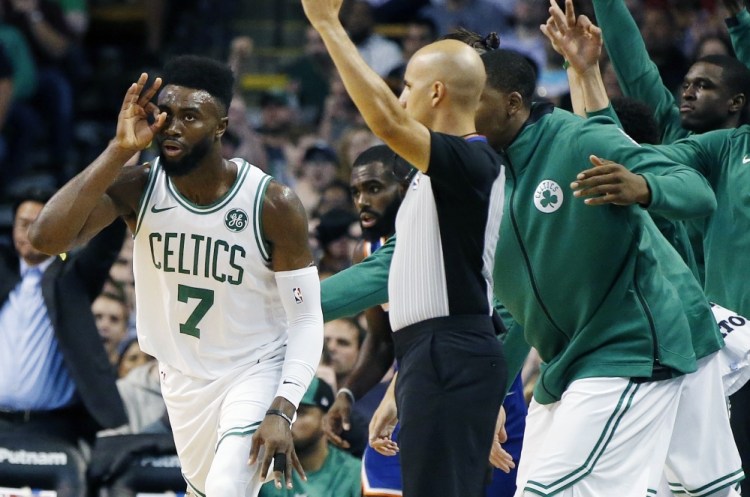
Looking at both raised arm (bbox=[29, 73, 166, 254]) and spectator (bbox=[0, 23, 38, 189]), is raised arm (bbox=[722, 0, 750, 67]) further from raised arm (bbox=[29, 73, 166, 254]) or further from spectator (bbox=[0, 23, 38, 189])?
spectator (bbox=[0, 23, 38, 189])

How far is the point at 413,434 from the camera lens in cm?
445

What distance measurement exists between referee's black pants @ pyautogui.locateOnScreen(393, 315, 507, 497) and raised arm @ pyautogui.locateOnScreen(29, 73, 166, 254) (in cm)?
133

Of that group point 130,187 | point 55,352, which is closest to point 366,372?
point 130,187

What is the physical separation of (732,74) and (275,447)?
3100 millimetres

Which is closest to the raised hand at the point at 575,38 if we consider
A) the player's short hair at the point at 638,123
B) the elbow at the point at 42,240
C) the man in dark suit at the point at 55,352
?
the player's short hair at the point at 638,123

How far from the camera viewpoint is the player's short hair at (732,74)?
6613 millimetres

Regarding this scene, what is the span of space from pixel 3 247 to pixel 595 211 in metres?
4.54

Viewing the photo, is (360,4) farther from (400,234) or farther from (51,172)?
(400,234)

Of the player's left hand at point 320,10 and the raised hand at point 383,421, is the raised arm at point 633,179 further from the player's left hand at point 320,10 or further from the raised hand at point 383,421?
the raised hand at point 383,421

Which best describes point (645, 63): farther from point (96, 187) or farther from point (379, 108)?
point (96, 187)

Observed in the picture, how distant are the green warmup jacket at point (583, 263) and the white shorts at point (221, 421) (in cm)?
106

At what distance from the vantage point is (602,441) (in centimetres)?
494

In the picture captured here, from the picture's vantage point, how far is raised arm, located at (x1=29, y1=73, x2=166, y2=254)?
5.02 m

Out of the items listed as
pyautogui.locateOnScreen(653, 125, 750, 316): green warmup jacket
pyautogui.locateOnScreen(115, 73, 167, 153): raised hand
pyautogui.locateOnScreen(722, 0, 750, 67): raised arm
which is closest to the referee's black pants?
pyautogui.locateOnScreen(115, 73, 167, 153): raised hand
